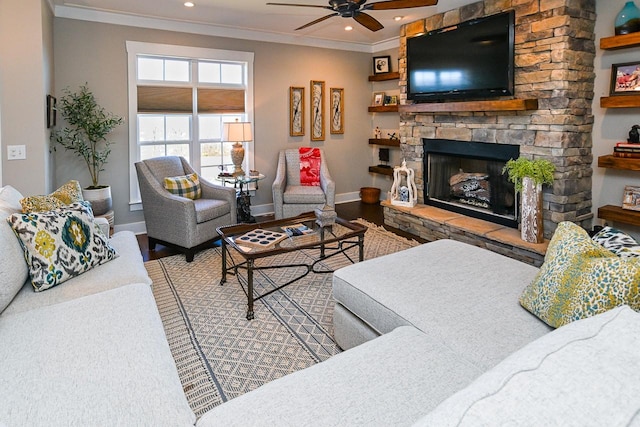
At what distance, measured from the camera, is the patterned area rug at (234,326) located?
7.25ft

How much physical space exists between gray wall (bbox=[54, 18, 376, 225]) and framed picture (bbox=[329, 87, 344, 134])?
10 centimetres

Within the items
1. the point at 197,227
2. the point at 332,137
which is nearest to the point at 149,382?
the point at 197,227

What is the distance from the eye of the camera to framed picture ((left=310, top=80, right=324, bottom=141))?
242 inches

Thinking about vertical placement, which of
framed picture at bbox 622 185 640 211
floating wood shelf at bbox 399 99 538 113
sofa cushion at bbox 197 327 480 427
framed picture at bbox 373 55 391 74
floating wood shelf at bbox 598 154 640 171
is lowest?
sofa cushion at bbox 197 327 480 427

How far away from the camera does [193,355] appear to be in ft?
7.93

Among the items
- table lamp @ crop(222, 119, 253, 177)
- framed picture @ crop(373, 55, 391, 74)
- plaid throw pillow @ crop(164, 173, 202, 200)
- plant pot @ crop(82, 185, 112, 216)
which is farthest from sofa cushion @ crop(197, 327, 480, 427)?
framed picture @ crop(373, 55, 391, 74)

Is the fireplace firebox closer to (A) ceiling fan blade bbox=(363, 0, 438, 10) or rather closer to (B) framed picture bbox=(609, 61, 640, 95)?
(B) framed picture bbox=(609, 61, 640, 95)

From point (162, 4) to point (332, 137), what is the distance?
119 inches

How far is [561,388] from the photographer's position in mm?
760

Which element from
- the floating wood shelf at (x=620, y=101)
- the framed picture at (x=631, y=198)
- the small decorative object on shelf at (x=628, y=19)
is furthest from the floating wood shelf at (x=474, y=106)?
the framed picture at (x=631, y=198)

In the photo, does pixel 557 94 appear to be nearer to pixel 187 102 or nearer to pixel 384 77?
pixel 384 77

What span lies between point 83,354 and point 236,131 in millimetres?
3980

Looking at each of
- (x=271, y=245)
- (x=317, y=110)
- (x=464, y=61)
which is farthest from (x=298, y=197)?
(x=464, y=61)

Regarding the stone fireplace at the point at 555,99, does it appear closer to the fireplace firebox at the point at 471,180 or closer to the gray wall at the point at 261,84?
the fireplace firebox at the point at 471,180
